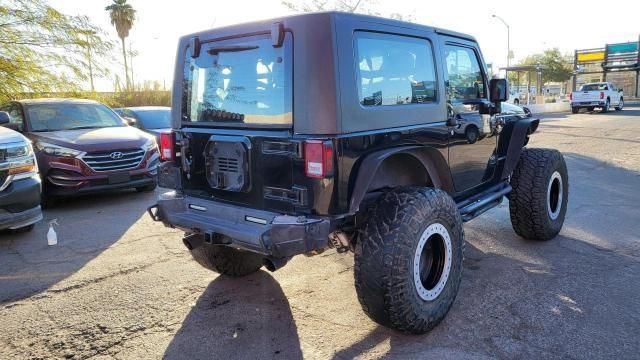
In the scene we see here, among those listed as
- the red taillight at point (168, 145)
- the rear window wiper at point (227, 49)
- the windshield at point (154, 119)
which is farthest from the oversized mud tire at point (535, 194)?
the windshield at point (154, 119)

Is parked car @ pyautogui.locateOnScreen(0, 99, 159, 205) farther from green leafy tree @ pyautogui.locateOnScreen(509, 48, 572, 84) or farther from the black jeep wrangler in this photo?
green leafy tree @ pyautogui.locateOnScreen(509, 48, 572, 84)

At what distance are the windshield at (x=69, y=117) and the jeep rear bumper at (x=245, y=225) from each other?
17.2 ft

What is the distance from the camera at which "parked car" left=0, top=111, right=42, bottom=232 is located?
17.3 feet

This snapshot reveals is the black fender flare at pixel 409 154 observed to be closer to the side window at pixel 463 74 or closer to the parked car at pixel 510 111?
the side window at pixel 463 74

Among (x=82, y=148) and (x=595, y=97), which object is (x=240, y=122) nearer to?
(x=82, y=148)

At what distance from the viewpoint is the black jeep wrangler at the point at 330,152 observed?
2947mm

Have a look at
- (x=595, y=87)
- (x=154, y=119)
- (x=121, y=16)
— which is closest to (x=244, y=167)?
(x=154, y=119)

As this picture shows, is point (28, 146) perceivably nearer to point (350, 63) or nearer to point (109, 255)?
point (109, 255)

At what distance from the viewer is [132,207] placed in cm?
738

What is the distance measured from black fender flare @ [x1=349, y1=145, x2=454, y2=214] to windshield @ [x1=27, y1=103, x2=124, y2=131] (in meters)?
6.43

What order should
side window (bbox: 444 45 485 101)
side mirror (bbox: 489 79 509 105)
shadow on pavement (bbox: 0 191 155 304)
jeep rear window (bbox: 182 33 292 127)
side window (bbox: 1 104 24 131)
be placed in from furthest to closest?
side window (bbox: 1 104 24 131) < side mirror (bbox: 489 79 509 105) < shadow on pavement (bbox: 0 191 155 304) < side window (bbox: 444 45 485 101) < jeep rear window (bbox: 182 33 292 127)

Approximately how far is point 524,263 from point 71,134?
6.71 metres

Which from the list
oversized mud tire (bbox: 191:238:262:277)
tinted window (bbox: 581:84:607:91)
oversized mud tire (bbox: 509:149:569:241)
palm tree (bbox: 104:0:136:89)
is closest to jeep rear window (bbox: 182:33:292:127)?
oversized mud tire (bbox: 191:238:262:277)

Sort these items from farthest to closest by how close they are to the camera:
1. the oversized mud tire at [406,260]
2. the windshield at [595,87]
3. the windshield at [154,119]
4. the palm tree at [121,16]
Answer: the palm tree at [121,16]
the windshield at [595,87]
the windshield at [154,119]
the oversized mud tire at [406,260]
